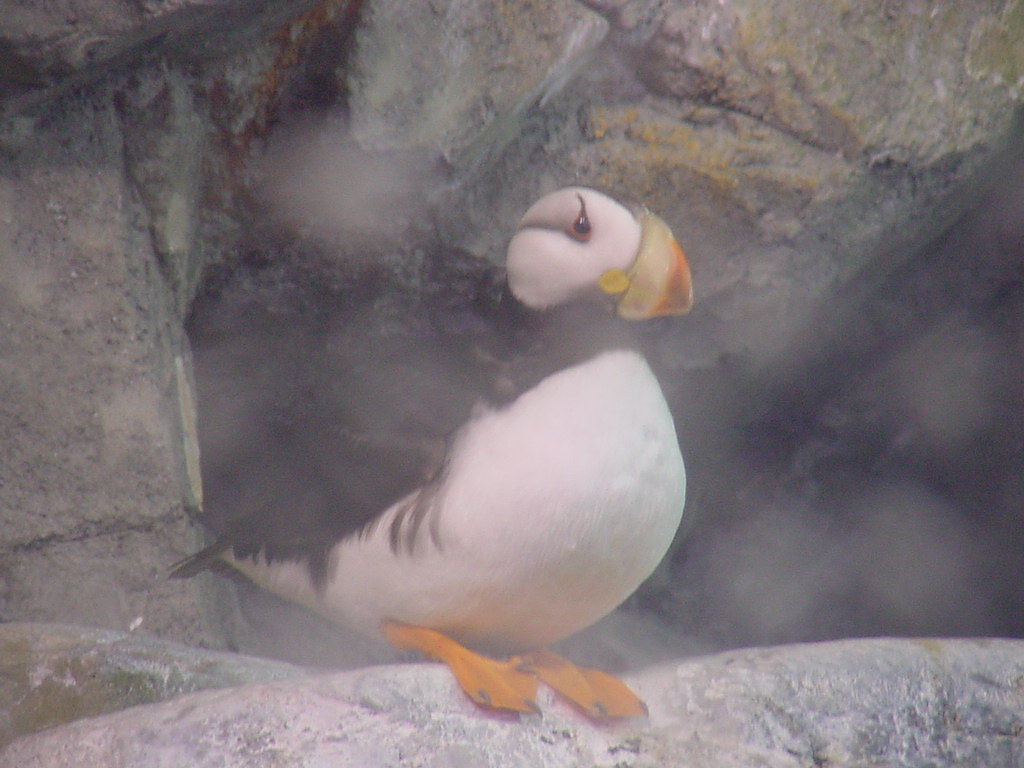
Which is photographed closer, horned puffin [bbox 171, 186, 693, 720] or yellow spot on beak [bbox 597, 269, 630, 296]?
horned puffin [bbox 171, 186, 693, 720]

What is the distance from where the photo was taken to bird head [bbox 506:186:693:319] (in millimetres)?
1772

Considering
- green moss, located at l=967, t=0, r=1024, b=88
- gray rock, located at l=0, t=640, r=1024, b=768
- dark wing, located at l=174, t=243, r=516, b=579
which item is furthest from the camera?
green moss, located at l=967, t=0, r=1024, b=88

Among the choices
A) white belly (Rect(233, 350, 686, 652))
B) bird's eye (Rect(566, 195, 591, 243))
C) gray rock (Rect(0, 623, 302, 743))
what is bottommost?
gray rock (Rect(0, 623, 302, 743))

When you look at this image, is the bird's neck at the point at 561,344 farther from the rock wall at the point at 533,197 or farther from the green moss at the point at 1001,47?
the green moss at the point at 1001,47

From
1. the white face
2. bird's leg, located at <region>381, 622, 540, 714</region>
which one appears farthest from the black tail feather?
the white face

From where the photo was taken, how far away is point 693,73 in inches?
93.8

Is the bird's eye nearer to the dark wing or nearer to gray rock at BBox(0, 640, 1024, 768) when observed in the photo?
the dark wing

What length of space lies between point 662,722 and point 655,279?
80cm

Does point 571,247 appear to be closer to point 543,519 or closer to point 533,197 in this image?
point 543,519

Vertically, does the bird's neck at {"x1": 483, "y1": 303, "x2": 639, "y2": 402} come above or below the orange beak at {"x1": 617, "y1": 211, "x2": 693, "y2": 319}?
below

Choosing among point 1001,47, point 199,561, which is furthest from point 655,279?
point 1001,47

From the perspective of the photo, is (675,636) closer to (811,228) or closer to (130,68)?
(811,228)

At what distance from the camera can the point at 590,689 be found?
5.58 feet

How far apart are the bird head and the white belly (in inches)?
5.0
